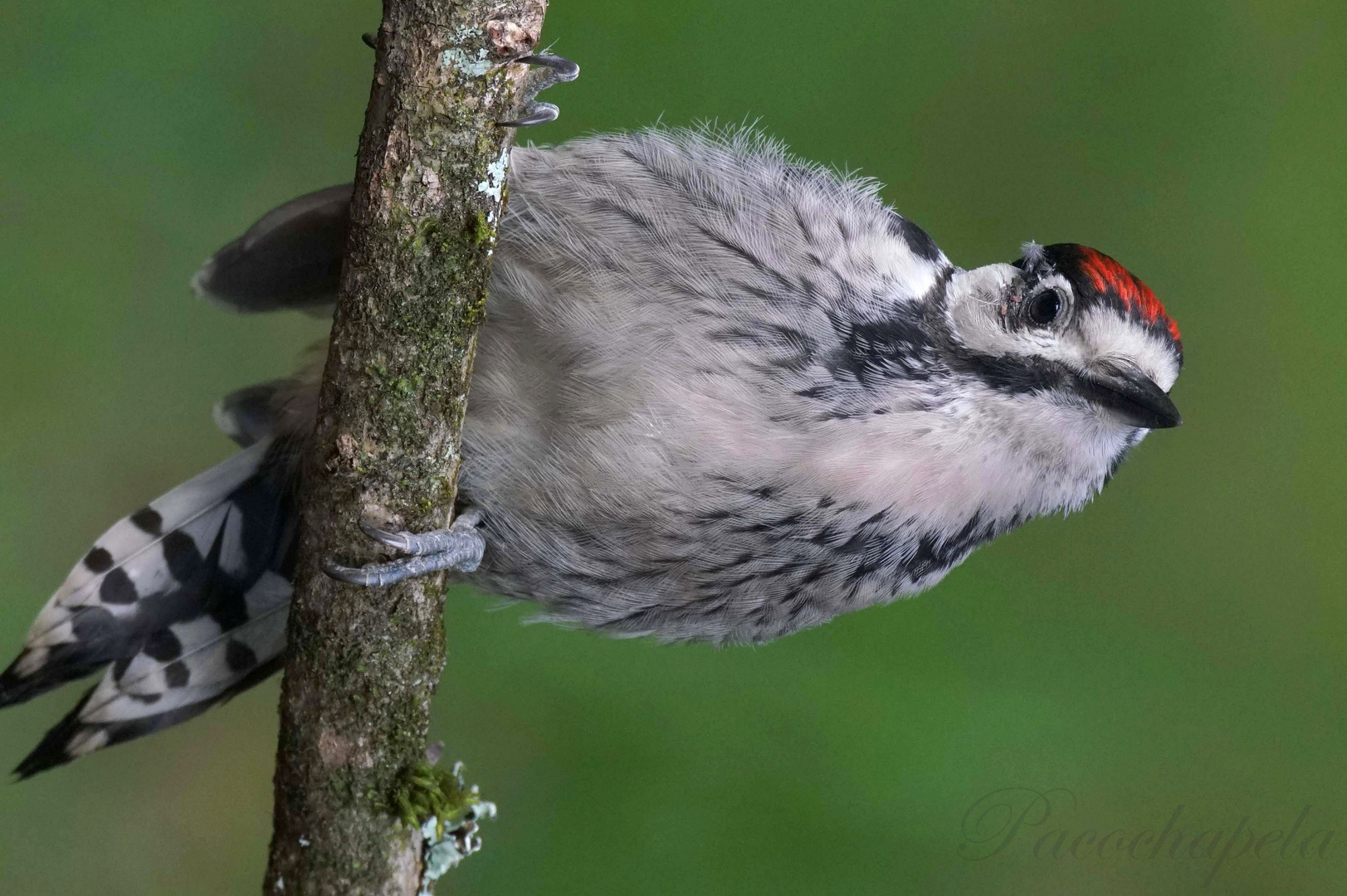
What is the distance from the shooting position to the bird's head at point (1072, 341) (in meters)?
1.32

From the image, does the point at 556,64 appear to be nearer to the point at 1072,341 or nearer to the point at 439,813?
the point at 1072,341

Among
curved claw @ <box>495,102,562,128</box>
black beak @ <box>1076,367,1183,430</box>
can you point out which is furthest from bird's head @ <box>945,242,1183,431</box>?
curved claw @ <box>495,102,562,128</box>

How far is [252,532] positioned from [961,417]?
99 centimetres

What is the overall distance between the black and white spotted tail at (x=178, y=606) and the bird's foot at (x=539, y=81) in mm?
703

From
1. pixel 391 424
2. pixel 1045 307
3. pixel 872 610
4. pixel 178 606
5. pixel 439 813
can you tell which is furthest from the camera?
pixel 872 610

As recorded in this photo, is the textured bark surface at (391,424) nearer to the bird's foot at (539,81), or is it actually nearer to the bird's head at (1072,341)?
the bird's foot at (539,81)

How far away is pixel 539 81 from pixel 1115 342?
72 centimetres

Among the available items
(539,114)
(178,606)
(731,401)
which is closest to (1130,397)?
(731,401)

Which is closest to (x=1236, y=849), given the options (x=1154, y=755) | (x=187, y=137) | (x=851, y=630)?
(x=1154, y=755)

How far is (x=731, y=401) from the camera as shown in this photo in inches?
50.9

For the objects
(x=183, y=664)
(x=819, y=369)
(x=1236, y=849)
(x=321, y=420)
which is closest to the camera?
(x=321, y=420)

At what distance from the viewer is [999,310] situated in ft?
4.43

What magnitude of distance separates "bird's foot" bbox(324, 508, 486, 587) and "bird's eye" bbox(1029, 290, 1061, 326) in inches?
28.2

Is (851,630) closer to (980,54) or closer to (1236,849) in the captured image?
(1236,849)
